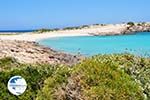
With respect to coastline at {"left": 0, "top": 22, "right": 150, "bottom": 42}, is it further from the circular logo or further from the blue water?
the circular logo

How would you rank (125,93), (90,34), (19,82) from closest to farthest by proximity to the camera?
(125,93)
(19,82)
(90,34)

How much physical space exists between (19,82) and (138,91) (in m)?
2.48

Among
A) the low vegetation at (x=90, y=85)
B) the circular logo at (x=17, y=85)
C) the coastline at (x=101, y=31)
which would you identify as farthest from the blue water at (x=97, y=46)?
A: the coastline at (x=101, y=31)

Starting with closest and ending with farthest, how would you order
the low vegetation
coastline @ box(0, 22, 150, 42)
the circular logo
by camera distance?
the low vegetation, the circular logo, coastline @ box(0, 22, 150, 42)

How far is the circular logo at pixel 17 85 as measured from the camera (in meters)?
10.8

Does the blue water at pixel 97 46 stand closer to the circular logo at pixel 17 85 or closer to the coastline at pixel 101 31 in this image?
the circular logo at pixel 17 85

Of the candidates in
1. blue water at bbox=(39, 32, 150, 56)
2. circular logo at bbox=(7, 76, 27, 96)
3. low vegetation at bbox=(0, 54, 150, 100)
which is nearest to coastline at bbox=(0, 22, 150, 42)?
blue water at bbox=(39, 32, 150, 56)

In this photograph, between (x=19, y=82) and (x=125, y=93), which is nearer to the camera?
(x=125, y=93)

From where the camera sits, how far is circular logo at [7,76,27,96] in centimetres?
1075

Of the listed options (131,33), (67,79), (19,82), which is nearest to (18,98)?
(19,82)

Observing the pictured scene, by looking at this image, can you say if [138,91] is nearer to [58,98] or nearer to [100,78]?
[100,78]

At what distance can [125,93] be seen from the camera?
10.1m

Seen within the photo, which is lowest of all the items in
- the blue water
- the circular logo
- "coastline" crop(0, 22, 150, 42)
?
"coastline" crop(0, 22, 150, 42)

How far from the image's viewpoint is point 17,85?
1090 centimetres
